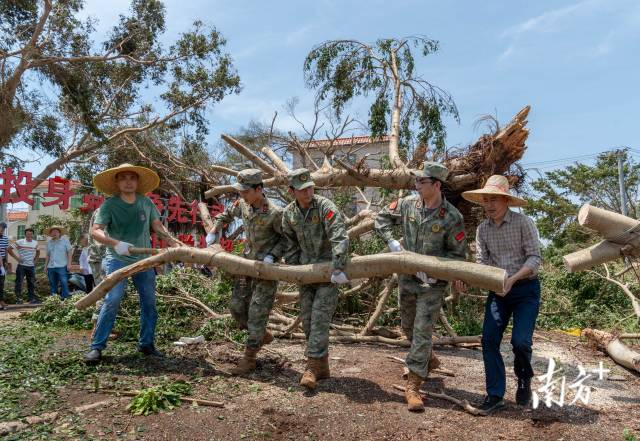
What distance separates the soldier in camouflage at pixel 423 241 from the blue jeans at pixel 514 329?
0.37 metres

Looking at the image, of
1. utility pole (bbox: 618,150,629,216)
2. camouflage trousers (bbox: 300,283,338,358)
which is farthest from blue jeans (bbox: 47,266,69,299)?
utility pole (bbox: 618,150,629,216)

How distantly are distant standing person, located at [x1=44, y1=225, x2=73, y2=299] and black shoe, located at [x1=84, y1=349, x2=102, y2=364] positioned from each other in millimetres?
5762

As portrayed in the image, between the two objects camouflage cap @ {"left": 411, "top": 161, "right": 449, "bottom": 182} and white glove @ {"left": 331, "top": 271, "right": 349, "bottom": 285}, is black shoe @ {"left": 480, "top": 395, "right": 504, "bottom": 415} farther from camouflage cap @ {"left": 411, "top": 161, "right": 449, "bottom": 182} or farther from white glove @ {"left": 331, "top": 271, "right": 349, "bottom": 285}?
camouflage cap @ {"left": 411, "top": 161, "right": 449, "bottom": 182}

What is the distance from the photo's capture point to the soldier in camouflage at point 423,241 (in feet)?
12.5

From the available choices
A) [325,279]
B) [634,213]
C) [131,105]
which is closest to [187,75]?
[131,105]

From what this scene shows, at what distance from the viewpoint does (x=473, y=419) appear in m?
3.56

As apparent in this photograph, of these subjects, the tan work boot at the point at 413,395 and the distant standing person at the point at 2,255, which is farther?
the distant standing person at the point at 2,255

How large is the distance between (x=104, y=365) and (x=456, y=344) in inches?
144

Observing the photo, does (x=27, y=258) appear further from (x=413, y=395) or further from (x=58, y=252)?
(x=413, y=395)

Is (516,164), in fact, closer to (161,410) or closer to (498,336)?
(498,336)

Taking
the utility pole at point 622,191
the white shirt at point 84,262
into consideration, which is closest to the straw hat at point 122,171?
the white shirt at point 84,262

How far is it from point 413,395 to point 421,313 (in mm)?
574

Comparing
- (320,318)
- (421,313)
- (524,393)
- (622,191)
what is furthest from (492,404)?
(622,191)

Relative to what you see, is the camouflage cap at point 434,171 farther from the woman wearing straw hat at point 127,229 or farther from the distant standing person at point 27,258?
the distant standing person at point 27,258
